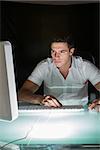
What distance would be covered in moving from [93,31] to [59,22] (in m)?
0.32

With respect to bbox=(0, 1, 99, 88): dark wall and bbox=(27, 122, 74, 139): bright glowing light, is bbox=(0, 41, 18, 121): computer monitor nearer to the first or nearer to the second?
bbox=(27, 122, 74, 139): bright glowing light

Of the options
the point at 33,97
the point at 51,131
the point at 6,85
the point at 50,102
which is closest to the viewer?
the point at 6,85

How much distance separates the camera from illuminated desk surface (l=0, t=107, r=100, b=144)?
0.87 meters

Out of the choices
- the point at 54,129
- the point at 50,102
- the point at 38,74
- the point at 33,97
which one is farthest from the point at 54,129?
the point at 38,74

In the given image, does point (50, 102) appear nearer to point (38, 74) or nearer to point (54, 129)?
point (54, 129)

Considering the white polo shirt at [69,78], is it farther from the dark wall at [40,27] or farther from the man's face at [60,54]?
the dark wall at [40,27]

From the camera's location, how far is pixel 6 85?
77cm

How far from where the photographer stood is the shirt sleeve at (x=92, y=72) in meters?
1.92

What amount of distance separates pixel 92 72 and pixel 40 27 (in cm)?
91

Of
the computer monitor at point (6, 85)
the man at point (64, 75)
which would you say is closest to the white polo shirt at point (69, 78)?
the man at point (64, 75)

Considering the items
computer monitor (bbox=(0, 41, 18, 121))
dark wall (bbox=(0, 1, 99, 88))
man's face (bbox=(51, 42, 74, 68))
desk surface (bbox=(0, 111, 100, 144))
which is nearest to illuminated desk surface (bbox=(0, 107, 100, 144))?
desk surface (bbox=(0, 111, 100, 144))

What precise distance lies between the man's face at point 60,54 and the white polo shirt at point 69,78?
0.12ft

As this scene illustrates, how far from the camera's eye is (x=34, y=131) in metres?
0.95

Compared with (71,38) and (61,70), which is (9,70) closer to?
(61,70)
